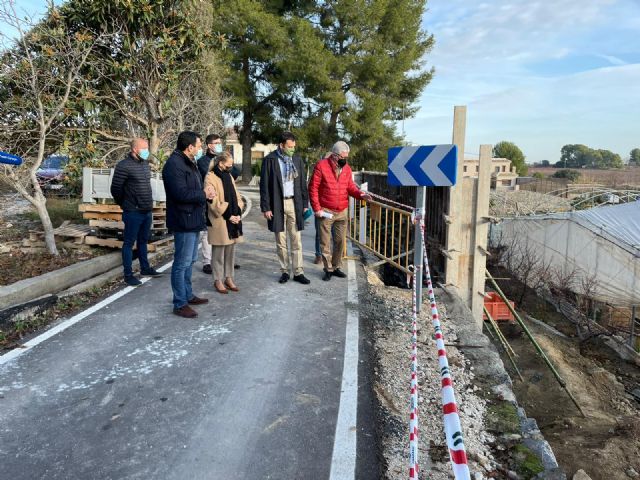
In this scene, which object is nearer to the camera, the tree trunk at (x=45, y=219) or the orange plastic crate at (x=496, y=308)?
the tree trunk at (x=45, y=219)

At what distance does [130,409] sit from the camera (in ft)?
10.9

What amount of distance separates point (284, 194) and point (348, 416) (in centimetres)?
347

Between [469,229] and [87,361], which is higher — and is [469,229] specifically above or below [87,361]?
above

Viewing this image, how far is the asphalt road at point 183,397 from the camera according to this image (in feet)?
9.15

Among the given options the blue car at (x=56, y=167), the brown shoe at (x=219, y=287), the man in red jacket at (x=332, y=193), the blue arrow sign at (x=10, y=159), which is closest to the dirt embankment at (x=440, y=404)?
the man in red jacket at (x=332, y=193)

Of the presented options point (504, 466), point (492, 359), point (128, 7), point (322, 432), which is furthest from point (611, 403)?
point (128, 7)

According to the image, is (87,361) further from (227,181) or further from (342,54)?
(342,54)

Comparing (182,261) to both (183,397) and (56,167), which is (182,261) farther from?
(56,167)

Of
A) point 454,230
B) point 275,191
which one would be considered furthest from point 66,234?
point 454,230

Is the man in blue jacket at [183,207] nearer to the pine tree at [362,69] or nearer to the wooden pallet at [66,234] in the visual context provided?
the wooden pallet at [66,234]

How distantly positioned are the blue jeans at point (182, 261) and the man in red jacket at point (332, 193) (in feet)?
6.39

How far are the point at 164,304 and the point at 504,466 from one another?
4013 millimetres

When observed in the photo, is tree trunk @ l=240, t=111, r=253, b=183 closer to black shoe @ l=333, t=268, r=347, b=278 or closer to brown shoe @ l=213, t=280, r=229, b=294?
black shoe @ l=333, t=268, r=347, b=278

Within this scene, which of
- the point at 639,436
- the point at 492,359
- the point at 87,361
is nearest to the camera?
the point at 87,361
